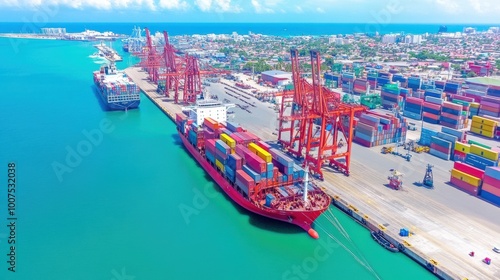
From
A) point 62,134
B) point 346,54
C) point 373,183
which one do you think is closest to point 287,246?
point 373,183

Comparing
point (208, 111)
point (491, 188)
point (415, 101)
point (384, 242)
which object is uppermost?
point (415, 101)

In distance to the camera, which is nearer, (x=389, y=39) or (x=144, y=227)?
(x=144, y=227)

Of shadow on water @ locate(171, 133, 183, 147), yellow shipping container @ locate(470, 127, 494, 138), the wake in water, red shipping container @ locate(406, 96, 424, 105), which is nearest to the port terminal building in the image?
red shipping container @ locate(406, 96, 424, 105)

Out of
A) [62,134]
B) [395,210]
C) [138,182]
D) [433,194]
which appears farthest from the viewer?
[62,134]

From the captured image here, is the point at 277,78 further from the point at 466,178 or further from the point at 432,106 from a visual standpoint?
the point at 466,178

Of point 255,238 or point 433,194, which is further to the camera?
point 433,194

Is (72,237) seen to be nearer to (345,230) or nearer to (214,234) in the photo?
(214,234)

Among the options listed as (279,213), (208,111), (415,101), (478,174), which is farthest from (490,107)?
(279,213)

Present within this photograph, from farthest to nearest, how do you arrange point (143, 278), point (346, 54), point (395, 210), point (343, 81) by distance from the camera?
point (346, 54), point (343, 81), point (395, 210), point (143, 278)
